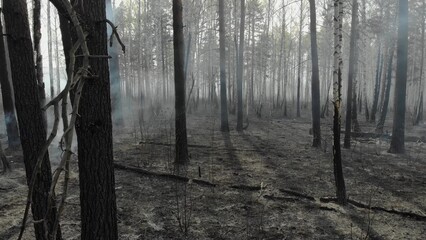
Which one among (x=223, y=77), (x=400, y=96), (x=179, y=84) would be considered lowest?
(x=400, y=96)

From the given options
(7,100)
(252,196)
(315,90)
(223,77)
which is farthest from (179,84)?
(223,77)

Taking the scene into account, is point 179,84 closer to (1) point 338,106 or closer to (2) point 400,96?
(1) point 338,106

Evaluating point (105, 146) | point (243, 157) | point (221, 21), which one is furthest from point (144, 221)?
point (221, 21)

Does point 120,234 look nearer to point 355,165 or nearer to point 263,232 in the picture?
point 263,232

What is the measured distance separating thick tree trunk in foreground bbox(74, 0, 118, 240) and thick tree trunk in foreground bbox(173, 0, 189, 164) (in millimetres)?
5275

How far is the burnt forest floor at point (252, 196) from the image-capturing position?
4.58 meters

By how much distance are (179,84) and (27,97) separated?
4.72 meters

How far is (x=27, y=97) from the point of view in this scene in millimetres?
3332

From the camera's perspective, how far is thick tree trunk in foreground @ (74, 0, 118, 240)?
7.63 feet

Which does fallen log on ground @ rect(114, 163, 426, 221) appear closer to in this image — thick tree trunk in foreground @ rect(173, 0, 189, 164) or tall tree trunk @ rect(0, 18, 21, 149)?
thick tree trunk in foreground @ rect(173, 0, 189, 164)

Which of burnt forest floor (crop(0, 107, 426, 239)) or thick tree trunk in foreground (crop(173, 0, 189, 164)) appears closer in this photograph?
burnt forest floor (crop(0, 107, 426, 239))

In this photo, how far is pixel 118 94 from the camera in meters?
15.8

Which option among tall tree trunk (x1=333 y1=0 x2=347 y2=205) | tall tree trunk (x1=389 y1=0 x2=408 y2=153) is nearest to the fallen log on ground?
tall tree trunk (x1=333 y1=0 x2=347 y2=205)

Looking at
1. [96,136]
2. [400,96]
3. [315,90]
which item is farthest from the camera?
[315,90]
